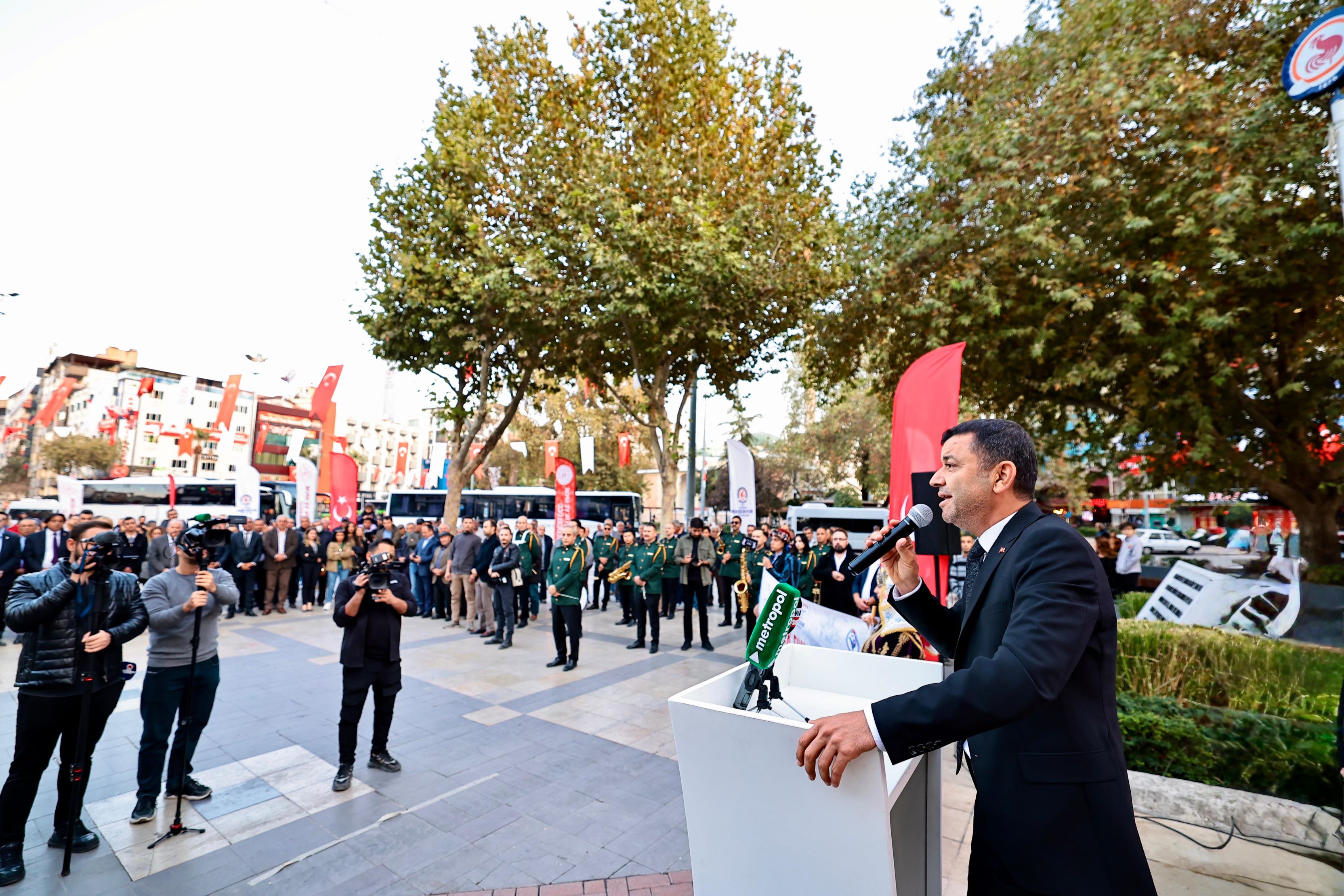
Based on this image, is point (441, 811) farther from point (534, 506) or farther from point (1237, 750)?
point (534, 506)

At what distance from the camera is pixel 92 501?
24.9 meters

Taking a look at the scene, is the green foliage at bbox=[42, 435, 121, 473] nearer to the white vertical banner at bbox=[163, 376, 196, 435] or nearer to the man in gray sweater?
the white vertical banner at bbox=[163, 376, 196, 435]

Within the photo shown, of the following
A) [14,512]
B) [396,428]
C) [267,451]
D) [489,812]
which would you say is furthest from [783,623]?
[396,428]

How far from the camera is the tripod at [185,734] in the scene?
13.4 ft

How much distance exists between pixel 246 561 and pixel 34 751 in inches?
413

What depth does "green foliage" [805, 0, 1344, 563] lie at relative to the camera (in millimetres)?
8516

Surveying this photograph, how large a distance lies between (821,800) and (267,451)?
84046mm

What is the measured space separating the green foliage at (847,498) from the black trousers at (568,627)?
1045 inches

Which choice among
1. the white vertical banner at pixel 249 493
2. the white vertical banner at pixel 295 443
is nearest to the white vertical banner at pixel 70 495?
the white vertical banner at pixel 249 493

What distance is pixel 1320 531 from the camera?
38.7 ft

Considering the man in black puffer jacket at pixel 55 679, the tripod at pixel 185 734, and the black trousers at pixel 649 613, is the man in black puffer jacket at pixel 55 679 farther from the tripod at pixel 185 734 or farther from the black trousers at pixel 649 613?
the black trousers at pixel 649 613


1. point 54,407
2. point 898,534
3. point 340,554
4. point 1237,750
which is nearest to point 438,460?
point 54,407

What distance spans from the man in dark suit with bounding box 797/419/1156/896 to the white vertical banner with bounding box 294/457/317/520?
18.1m

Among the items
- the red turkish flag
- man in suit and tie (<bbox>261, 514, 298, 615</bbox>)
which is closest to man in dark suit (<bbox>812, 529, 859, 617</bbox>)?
man in suit and tie (<bbox>261, 514, 298, 615</bbox>)
